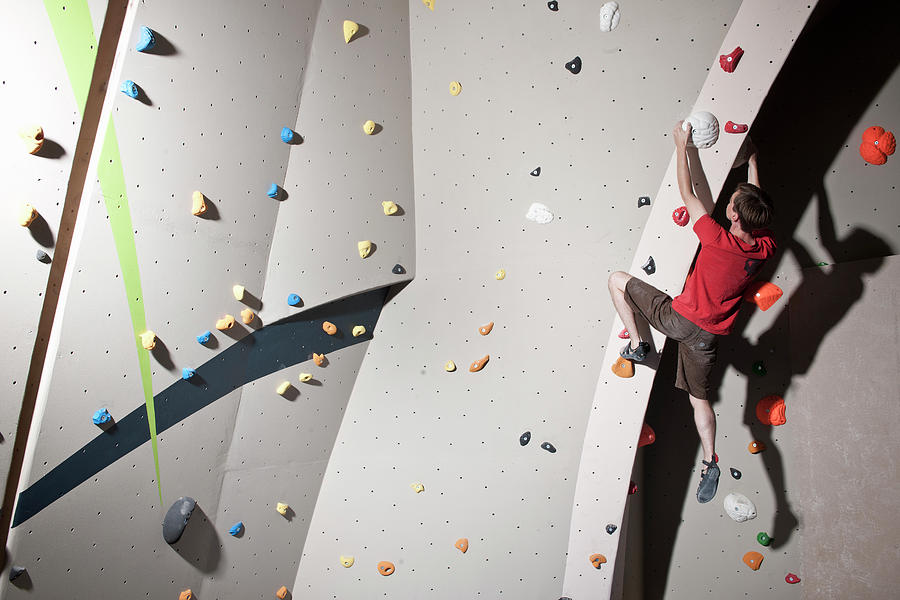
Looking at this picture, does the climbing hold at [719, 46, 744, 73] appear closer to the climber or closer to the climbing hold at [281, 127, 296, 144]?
the climber

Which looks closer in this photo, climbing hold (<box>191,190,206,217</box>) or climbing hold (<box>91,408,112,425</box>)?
climbing hold (<box>91,408,112,425</box>)

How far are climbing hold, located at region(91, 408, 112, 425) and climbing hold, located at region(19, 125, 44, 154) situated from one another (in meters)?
0.94

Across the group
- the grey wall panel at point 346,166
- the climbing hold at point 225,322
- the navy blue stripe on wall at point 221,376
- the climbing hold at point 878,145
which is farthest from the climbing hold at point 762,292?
the climbing hold at point 225,322

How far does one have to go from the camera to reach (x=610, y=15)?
103 inches

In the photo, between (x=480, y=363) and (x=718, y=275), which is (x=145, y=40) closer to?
(x=480, y=363)

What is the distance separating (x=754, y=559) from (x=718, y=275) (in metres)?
1.76

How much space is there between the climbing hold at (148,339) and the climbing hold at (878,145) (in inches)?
123

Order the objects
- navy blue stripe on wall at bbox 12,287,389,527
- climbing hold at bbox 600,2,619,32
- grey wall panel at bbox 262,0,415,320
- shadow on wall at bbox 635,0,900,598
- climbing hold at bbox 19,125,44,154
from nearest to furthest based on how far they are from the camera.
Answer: climbing hold at bbox 19,125,44,154, navy blue stripe on wall at bbox 12,287,389,527, climbing hold at bbox 600,2,619,32, grey wall panel at bbox 262,0,415,320, shadow on wall at bbox 635,0,900,598

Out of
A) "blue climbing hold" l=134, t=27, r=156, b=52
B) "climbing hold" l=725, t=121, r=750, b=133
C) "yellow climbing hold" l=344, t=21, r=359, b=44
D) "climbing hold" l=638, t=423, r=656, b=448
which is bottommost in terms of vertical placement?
"climbing hold" l=638, t=423, r=656, b=448

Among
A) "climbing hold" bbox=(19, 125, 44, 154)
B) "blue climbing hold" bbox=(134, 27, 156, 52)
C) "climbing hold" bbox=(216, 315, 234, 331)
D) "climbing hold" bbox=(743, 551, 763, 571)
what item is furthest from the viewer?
"climbing hold" bbox=(743, 551, 763, 571)

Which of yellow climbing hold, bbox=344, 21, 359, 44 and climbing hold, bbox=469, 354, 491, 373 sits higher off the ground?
yellow climbing hold, bbox=344, 21, 359, 44

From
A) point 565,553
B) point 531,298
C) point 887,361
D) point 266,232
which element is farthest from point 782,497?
point 266,232

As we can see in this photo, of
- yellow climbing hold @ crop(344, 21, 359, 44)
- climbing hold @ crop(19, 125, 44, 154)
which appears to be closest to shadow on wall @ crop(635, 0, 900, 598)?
yellow climbing hold @ crop(344, 21, 359, 44)

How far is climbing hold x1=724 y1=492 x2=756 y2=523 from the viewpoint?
3240 mm
